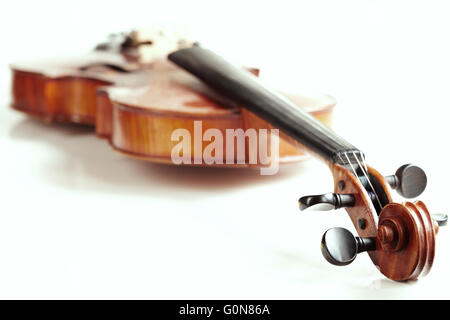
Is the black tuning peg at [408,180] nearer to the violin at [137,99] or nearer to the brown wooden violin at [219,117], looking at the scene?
the brown wooden violin at [219,117]

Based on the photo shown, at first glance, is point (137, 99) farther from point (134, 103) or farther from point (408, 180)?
point (408, 180)

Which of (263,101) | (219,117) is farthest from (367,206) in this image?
(219,117)

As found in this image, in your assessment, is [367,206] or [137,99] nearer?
[367,206]

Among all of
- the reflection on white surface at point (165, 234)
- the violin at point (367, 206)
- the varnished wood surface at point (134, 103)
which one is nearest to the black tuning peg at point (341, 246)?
the violin at point (367, 206)

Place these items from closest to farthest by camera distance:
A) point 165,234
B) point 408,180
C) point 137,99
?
point 408,180, point 165,234, point 137,99

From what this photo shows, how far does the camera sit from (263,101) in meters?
1.61

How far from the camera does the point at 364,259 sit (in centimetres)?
133

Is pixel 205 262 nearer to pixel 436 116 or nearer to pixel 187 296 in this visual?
pixel 187 296

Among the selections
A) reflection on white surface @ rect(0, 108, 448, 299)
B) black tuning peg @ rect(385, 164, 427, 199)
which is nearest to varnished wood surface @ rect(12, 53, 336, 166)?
reflection on white surface @ rect(0, 108, 448, 299)

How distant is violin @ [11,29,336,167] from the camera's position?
1.72 m

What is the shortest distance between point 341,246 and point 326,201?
0.10 m

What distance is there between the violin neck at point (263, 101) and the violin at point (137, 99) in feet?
0.13

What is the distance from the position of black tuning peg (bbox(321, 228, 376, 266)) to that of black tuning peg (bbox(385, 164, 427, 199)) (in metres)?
0.20

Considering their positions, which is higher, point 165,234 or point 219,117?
point 219,117
